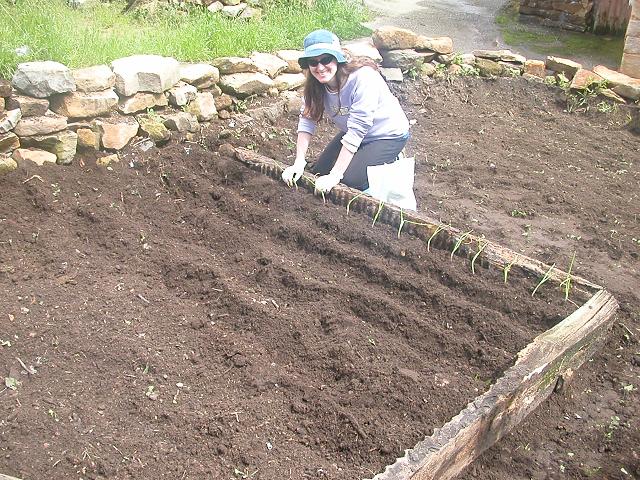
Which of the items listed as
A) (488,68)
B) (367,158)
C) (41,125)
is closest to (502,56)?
(488,68)

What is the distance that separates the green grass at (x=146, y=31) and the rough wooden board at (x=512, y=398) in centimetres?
400

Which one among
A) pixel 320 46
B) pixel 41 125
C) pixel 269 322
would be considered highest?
pixel 320 46

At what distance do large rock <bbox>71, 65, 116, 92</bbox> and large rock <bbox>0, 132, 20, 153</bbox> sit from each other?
1.99 ft

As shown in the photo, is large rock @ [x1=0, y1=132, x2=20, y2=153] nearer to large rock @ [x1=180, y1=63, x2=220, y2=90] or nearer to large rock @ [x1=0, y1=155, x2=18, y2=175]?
large rock @ [x1=0, y1=155, x2=18, y2=175]

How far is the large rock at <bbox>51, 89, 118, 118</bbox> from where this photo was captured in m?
5.27

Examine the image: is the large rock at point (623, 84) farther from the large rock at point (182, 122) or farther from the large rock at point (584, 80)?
the large rock at point (182, 122)

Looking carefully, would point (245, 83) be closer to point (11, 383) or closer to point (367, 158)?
point (367, 158)

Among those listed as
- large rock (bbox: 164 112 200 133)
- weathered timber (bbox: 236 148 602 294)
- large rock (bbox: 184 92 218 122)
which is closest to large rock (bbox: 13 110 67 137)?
large rock (bbox: 164 112 200 133)

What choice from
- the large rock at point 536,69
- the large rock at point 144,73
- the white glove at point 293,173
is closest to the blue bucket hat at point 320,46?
the white glove at point 293,173

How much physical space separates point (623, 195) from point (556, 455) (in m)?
3.22

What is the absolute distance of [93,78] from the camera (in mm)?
5383

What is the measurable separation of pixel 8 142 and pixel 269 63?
2663mm

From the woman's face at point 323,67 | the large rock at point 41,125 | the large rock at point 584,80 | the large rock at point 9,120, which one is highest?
the woman's face at point 323,67

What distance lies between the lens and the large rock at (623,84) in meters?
7.60
